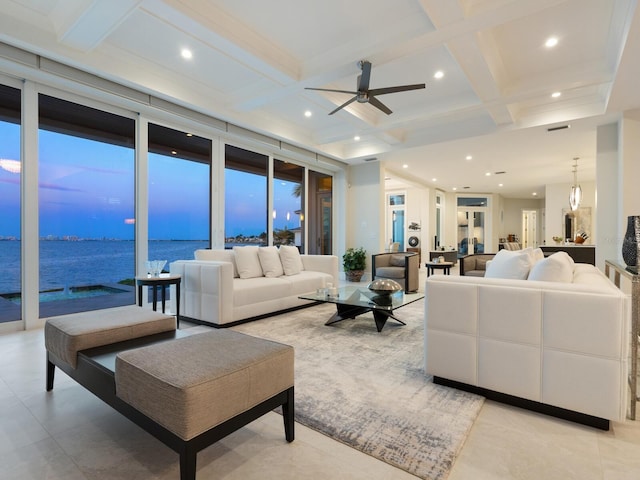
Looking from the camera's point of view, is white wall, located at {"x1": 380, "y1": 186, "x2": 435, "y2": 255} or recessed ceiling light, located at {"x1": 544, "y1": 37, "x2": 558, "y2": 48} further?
white wall, located at {"x1": 380, "y1": 186, "x2": 435, "y2": 255}

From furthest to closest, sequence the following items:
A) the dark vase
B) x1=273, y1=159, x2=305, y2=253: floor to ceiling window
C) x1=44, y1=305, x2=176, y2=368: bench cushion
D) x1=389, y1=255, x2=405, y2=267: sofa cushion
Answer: x1=273, y1=159, x2=305, y2=253: floor to ceiling window < x1=389, y1=255, x2=405, y2=267: sofa cushion < the dark vase < x1=44, y1=305, x2=176, y2=368: bench cushion

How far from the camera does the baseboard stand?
1.70 metres

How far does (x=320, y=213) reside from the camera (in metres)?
8.00

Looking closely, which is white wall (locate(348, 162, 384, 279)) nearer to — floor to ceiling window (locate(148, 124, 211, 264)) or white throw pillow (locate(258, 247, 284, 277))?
white throw pillow (locate(258, 247, 284, 277))

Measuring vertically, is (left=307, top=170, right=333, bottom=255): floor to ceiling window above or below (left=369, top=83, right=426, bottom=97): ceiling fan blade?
below

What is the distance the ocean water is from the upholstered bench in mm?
2374

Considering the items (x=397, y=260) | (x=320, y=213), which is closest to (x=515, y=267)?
(x=397, y=260)

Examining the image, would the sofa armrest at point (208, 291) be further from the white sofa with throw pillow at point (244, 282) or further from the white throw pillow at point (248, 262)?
the white throw pillow at point (248, 262)

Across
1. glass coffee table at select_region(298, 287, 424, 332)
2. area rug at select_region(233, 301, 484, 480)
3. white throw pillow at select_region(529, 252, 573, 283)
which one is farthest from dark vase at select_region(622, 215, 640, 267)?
glass coffee table at select_region(298, 287, 424, 332)

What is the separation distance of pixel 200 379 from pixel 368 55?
3.34m

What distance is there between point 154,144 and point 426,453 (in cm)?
488

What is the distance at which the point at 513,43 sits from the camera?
351 cm

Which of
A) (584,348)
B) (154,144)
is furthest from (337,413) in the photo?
(154,144)

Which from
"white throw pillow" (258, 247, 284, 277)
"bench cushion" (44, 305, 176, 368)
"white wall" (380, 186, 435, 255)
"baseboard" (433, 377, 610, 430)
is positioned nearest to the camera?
"baseboard" (433, 377, 610, 430)
